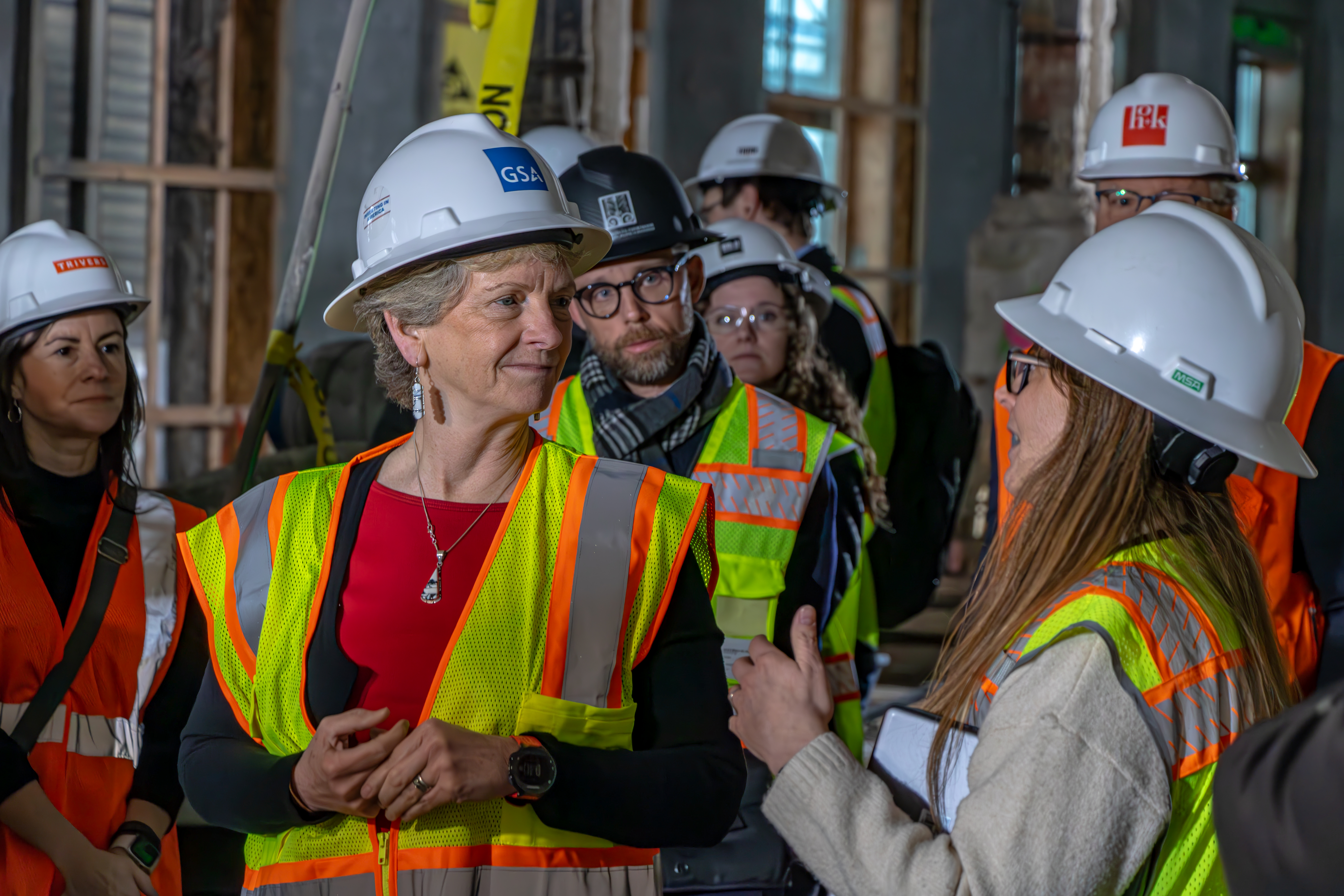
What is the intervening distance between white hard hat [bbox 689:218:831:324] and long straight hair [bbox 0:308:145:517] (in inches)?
59.2

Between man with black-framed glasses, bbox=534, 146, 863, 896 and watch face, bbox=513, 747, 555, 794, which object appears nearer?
watch face, bbox=513, 747, 555, 794

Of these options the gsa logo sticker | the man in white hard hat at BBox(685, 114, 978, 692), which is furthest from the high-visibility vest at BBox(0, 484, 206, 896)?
the man in white hard hat at BBox(685, 114, 978, 692)

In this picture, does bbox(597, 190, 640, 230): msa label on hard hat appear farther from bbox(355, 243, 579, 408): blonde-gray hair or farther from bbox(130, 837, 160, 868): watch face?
bbox(130, 837, 160, 868): watch face

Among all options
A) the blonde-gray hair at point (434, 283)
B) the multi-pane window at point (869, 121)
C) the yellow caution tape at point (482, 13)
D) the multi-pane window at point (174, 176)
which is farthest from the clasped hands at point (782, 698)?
the multi-pane window at point (869, 121)

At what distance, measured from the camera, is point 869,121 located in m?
9.08

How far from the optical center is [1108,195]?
3.28m

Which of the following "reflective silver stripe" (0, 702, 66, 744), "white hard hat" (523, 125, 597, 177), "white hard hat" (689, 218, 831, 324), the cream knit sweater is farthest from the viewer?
"white hard hat" (523, 125, 597, 177)

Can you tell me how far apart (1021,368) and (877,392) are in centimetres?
222

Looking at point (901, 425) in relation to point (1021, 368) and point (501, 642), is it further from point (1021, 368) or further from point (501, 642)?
point (501, 642)

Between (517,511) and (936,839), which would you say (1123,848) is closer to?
(936,839)

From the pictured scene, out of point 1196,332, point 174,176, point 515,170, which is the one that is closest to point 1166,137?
point 1196,332

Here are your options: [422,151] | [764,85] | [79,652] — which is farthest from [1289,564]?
[764,85]

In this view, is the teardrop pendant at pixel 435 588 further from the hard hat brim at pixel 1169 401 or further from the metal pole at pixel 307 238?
the metal pole at pixel 307 238

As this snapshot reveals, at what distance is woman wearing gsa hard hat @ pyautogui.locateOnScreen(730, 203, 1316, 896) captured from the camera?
1347 millimetres
